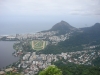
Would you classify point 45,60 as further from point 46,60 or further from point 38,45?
point 38,45

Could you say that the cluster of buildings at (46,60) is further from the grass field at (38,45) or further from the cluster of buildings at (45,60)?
the grass field at (38,45)

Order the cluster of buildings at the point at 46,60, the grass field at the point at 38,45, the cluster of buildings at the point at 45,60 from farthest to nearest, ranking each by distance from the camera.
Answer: the grass field at the point at 38,45 → the cluster of buildings at the point at 46,60 → the cluster of buildings at the point at 45,60

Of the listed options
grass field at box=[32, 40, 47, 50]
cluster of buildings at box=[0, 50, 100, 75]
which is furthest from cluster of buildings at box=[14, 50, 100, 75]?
grass field at box=[32, 40, 47, 50]

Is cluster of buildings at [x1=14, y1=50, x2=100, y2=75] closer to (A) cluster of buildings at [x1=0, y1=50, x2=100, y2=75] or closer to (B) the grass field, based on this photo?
(A) cluster of buildings at [x1=0, y1=50, x2=100, y2=75]

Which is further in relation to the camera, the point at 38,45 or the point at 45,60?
the point at 38,45

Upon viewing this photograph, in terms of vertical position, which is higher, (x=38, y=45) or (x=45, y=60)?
(x=38, y=45)

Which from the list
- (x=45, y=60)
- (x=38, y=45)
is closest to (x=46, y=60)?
(x=45, y=60)

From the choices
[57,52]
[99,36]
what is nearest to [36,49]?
[57,52]

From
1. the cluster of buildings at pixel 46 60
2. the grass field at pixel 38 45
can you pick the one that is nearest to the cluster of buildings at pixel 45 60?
the cluster of buildings at pixel 46 60

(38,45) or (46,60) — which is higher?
(38,45)

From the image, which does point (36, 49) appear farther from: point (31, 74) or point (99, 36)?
point (99, 36)

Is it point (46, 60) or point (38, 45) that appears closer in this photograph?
point (46, 60)
